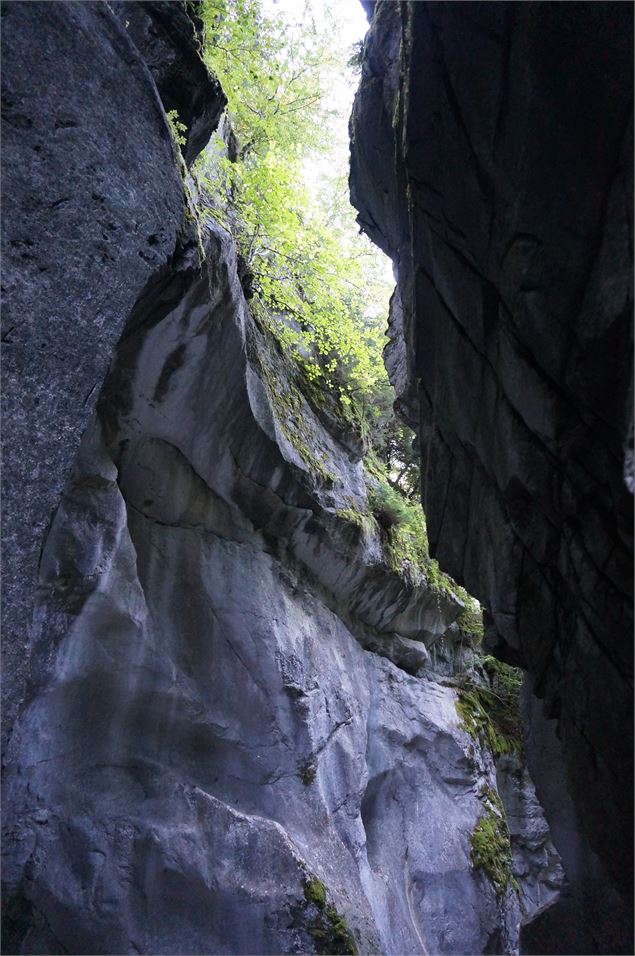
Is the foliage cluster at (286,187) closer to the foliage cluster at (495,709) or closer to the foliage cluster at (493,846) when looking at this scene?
the foliage cluster at (495,709)

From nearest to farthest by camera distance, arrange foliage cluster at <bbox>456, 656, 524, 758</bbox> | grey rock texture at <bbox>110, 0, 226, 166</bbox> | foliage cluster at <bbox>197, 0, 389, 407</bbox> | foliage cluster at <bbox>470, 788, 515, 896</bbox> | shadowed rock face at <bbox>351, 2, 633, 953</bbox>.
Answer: shadowed rock face at <bbox>351, 2, 633, 953</bbox>, grey rock texture at <bbox>110, 0, 226, 166</bbox>, foliage cluster at <bbox>197, 0, 389, 407</bbox>, foliage cluster at <bbox>470, 788, 515, 896</bbox>, foliage cluster at <bbox>456, 656, 524, 758</bbox>

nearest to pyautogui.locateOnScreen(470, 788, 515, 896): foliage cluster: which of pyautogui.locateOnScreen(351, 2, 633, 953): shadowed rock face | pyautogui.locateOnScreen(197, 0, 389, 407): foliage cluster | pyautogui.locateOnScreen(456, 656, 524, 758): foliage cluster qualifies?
pyautogui.locateOnScreen(456, 656, 524, 758): foliage cluster

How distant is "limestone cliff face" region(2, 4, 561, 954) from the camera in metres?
5.48

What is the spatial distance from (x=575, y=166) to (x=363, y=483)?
28.0ft

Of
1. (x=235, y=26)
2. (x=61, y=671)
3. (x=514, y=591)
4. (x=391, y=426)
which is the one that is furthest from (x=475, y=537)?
(x=391, y=426)

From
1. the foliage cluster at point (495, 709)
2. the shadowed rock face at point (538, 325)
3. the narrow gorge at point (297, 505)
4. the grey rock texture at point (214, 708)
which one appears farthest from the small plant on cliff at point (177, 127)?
the foliage cluster at point (495, 709)

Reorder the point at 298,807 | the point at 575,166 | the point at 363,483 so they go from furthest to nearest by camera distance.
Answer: the point at 363,483
the point at 298,807
the point at 575,166

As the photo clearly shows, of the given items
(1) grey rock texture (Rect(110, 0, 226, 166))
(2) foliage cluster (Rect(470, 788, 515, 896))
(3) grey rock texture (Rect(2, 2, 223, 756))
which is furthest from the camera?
(2) foliage cluster (Rect(470, 788, 515, 896))

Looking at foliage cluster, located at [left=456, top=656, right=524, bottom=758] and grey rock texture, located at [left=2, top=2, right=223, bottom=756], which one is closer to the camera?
grey rock texture, located at [left=2, top=2, right=223, bottom=756]

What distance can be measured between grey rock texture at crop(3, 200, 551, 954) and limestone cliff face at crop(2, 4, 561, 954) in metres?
0.03

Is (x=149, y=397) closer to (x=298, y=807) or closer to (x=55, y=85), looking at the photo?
(x=55, y=85)

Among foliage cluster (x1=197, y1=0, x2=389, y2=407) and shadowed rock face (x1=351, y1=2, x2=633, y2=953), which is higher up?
foliage cluster (x1=197, y1=0, x2=389, y2=407)

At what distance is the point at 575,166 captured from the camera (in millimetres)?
4266

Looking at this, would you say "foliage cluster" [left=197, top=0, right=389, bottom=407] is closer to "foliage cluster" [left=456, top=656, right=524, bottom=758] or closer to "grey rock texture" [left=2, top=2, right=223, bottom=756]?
"grey rock texture" [left=2, top=2, right=223, bottom=756]
